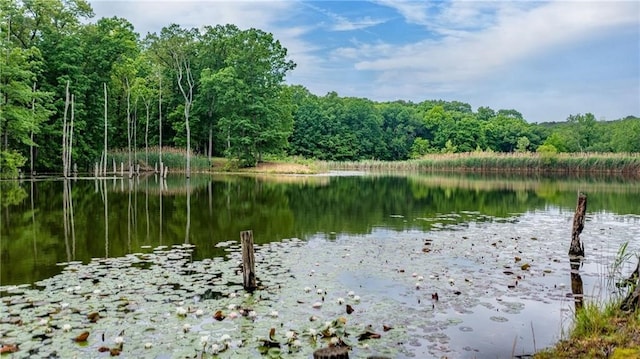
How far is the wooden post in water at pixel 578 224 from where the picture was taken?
10.2 m

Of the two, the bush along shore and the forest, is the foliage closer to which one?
the forest

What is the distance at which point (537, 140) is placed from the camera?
288 feet

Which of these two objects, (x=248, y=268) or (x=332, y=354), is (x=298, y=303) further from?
(x=332, y=354)

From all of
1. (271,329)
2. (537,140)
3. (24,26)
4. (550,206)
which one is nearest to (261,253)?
(271,329)

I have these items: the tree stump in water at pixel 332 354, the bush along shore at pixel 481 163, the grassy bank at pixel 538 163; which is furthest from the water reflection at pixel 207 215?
the grassy bank at pixel 538 163

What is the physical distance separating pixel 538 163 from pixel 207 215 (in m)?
44.0

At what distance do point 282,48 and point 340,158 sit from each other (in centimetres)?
2851

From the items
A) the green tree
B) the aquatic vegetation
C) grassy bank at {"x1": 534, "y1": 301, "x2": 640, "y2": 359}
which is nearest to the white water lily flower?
the aquatic vegetation

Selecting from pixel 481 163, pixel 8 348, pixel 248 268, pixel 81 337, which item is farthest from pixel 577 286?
pixel 481 163

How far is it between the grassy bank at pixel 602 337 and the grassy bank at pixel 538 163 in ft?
162

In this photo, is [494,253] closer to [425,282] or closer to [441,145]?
[425,282]

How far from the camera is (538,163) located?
5119 cm

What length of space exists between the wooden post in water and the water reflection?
4.55 m

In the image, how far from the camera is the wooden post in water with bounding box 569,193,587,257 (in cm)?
1020
